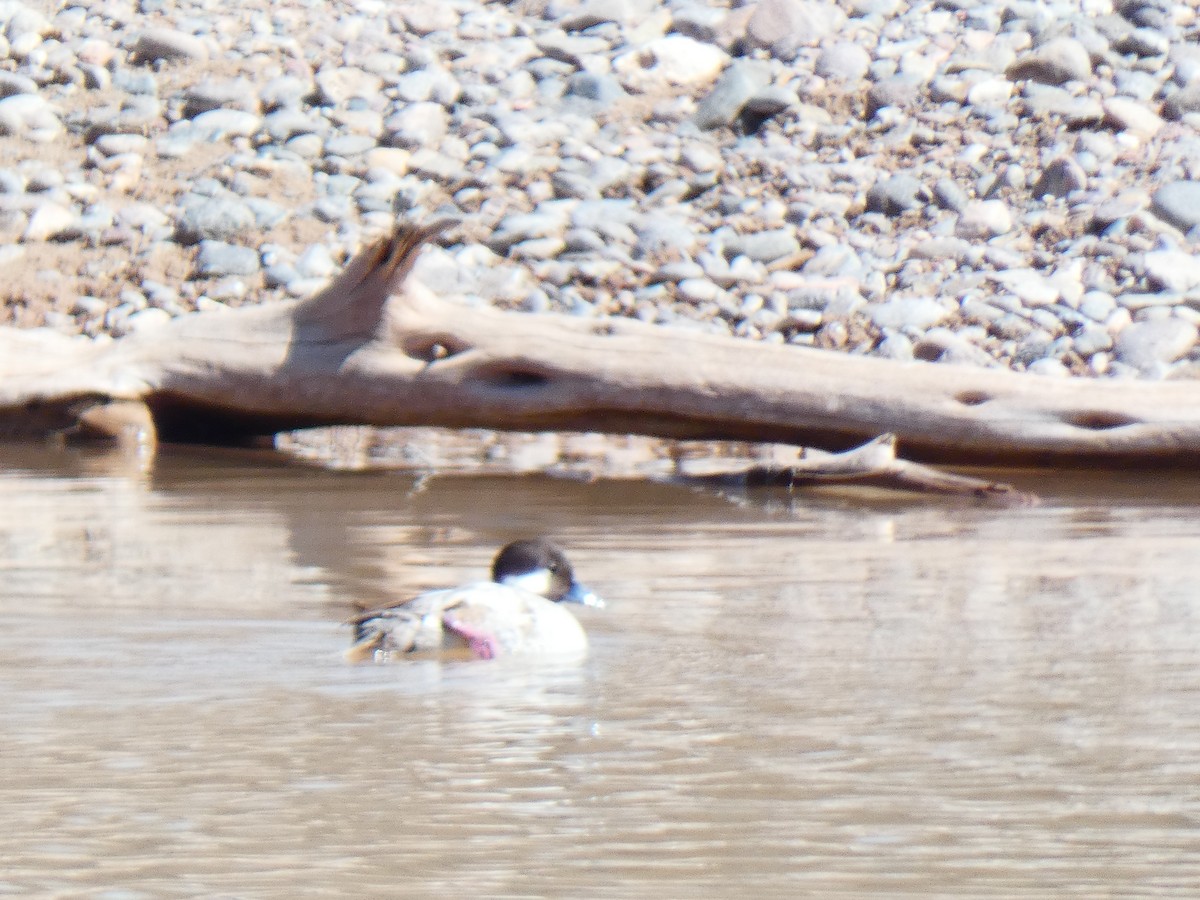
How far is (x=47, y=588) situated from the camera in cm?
547

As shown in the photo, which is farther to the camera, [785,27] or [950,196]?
[785,27]

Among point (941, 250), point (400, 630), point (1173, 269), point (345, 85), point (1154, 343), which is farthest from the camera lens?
point (345, 85)

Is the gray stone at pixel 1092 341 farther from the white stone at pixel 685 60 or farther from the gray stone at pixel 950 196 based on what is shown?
the white stone at pixel 685 60

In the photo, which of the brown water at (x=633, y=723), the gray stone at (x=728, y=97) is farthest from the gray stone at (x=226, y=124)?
the brown water at (x=633, y=723)

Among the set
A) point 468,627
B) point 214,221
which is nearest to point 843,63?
point 214,221

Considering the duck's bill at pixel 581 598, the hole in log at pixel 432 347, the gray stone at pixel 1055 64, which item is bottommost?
the duck's bill at pixel 581 598

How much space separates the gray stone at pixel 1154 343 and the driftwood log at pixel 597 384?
2098mm

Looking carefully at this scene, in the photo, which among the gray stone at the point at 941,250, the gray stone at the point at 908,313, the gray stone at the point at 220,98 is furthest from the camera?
the gray stone at the point at 220,98

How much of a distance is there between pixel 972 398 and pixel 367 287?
2254 mm

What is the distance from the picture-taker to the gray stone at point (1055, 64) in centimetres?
1283

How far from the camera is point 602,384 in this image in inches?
313

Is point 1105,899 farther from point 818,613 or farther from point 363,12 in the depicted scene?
point 363,12

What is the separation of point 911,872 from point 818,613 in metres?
2.18

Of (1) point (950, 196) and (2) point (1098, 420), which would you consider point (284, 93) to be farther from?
(2) point (1098, 420)
